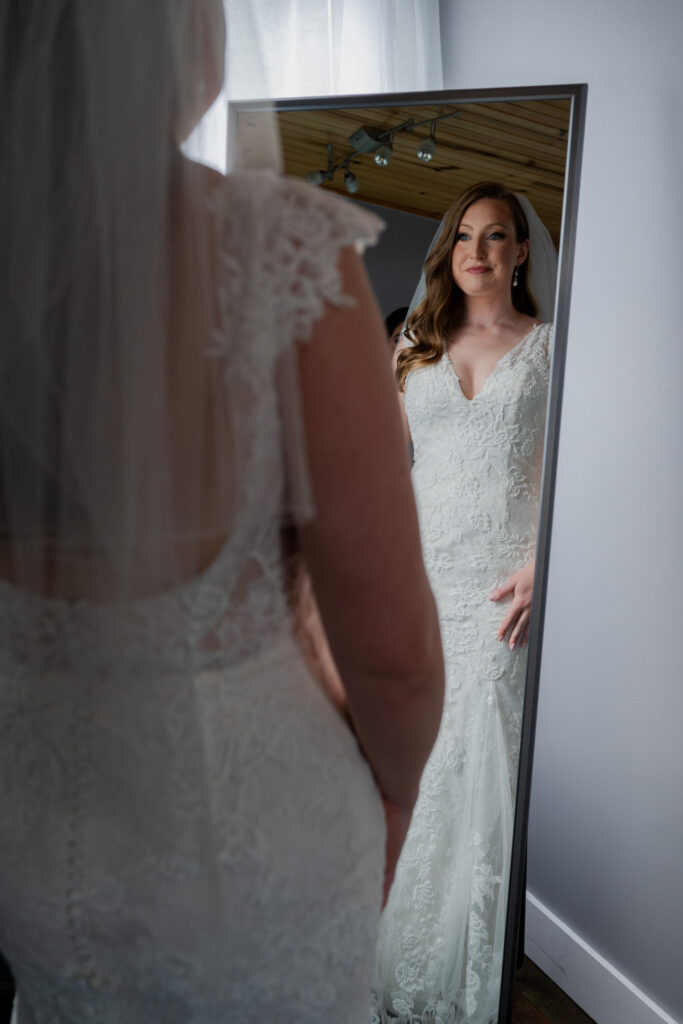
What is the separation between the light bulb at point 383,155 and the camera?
1732mm

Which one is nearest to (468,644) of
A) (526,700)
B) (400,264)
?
(526,700)

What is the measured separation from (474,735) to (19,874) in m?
1.23

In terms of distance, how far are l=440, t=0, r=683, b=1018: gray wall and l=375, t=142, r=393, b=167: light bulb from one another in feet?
1.62

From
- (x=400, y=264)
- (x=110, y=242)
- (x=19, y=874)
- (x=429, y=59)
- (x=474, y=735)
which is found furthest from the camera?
(x=429, y=59)

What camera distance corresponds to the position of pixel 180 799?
2.32 feet

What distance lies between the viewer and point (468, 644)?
1767 millimetres

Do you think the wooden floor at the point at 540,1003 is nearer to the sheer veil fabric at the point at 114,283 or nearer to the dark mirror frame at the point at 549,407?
the dark mirror frame at the point at 549,407

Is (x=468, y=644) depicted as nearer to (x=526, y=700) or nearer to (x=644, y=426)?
(x=526, y=700)

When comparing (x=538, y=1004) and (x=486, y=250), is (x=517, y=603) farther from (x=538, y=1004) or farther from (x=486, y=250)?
(x=538, y=1004)

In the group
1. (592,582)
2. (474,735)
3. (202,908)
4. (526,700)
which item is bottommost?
(474,735)

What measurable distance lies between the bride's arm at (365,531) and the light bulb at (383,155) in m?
1.19

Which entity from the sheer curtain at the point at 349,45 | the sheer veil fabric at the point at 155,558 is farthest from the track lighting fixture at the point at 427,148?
the sheer veil fabric at the point at 155,558

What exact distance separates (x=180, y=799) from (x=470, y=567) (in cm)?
113

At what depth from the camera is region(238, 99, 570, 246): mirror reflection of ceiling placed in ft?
5.45
